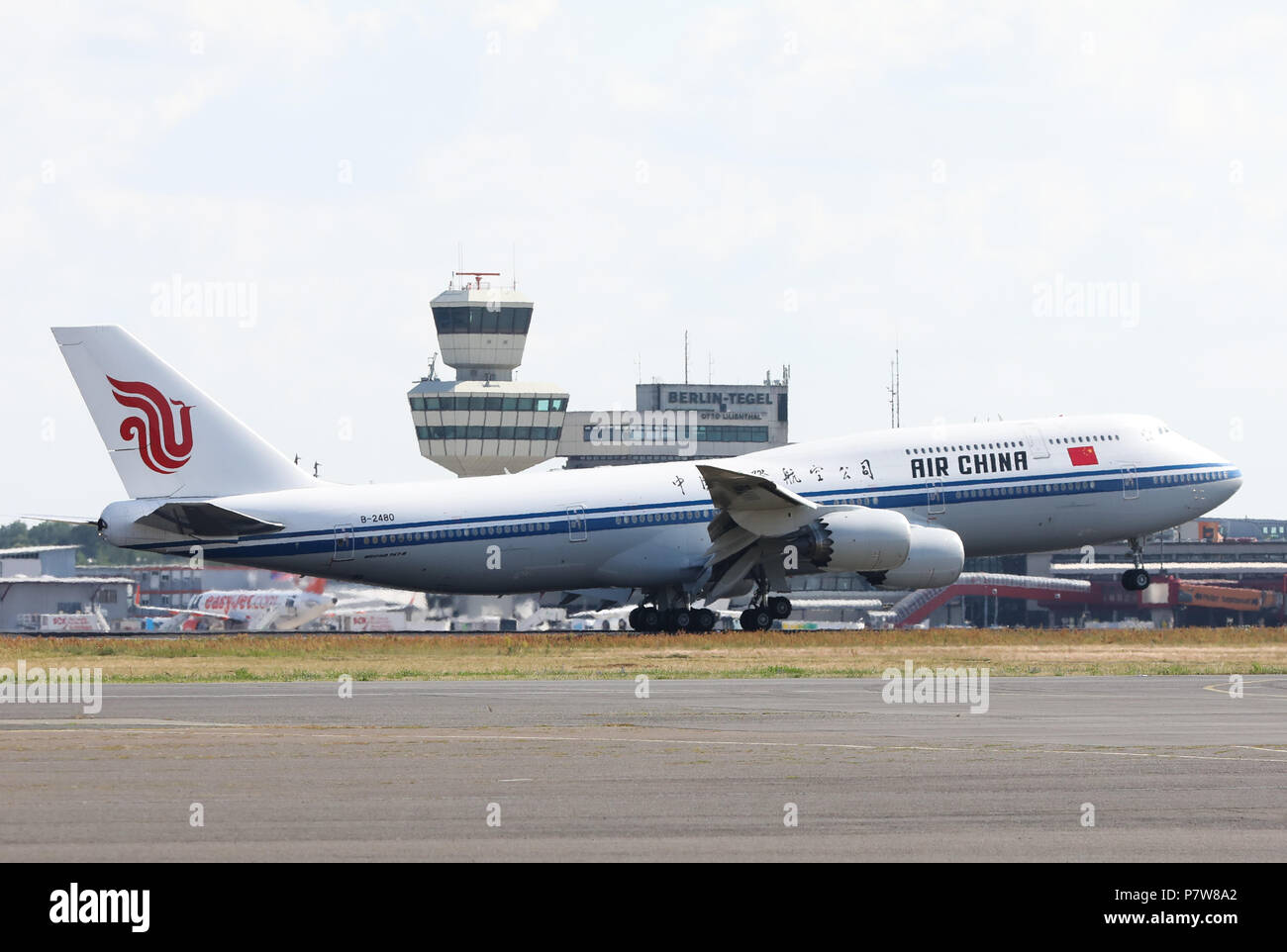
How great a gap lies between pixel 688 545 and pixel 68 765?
105 feet

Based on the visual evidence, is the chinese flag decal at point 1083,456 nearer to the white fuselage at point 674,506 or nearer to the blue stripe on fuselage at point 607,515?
the white fuselage at point 674,506

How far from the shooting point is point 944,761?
21.2 m

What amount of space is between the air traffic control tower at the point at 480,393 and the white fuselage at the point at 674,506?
8155 cm

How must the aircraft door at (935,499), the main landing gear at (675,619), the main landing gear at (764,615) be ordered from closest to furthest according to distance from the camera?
the main landing gear at (764,615)
the aircraft door at (935,499)
the main landing gear at (675,619)

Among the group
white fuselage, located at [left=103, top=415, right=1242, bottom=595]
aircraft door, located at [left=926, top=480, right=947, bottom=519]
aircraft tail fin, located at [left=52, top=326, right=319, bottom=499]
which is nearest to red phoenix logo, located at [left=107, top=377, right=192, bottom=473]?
aircraft tail fin, located at [left=52, top=326, right=319, bottom=499]

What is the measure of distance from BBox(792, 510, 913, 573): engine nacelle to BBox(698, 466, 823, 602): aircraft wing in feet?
1.56

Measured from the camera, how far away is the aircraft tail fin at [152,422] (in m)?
47.7

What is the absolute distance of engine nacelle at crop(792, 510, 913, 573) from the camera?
165ft

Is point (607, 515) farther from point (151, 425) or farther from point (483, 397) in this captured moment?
point (483, 397)

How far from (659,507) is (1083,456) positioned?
43.3 ft

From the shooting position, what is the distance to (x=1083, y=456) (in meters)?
54.0

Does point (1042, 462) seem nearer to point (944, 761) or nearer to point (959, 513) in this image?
point (959, 513)

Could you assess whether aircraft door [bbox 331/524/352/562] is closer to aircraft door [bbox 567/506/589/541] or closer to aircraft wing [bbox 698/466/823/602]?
aircraft door [bbox 567/506/589/541]

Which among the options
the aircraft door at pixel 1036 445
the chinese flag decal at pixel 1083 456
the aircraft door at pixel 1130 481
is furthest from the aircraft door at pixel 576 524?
the aircraft door at pixel 1130 481
